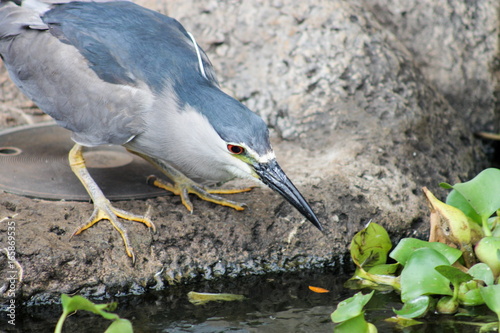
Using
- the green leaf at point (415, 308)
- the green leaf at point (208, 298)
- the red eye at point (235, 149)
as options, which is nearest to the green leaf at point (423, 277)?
the green leaf at point (415, 308)

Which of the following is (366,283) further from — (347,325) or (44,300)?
(44,300)

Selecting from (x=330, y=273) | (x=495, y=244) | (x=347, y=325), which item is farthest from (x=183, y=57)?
(x=495, y=244)

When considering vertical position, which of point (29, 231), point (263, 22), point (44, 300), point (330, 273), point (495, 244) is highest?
point (263, 22)

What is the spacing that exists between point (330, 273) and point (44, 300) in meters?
1.69

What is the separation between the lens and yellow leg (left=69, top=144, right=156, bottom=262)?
3559mm

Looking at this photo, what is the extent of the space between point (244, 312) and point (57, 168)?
5.75 ft

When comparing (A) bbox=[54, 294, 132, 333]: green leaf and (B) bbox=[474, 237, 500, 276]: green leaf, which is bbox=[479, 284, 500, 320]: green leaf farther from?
(A) bbox=[54, 294, 132, 333]: green leaf

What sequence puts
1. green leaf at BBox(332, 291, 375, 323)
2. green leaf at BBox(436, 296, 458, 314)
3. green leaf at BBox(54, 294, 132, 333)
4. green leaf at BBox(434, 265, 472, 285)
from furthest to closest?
1. green leaf at BBox(436, 296, 458, 314)
2. green leaf at BBox(434, 265, 472, 285)
3. green leaf at BBox(332, 291, 375, 323)
4. green leaf at BBox(54, 294, 132, 333)

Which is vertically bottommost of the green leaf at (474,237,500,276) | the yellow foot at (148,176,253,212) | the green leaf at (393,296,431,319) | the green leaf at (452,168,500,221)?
the yellow foot at (148,176,253,212)

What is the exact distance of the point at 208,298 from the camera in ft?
11.2

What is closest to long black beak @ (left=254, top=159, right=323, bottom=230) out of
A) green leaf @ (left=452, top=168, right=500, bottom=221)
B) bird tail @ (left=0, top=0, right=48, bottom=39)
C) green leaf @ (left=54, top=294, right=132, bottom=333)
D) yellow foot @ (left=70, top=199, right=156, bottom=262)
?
yellow foot @ (left=70, top=199, right=156, bottom=262)

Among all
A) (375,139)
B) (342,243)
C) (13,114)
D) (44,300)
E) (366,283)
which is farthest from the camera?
(13,114)

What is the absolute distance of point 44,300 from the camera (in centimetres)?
331

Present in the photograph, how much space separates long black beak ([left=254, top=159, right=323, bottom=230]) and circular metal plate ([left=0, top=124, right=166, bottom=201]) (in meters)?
0.94
